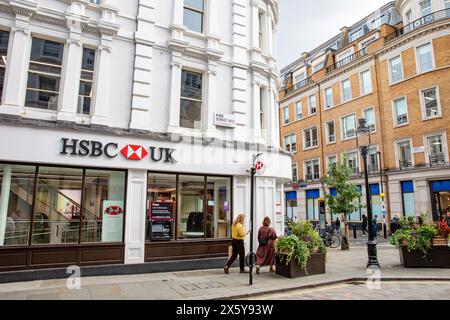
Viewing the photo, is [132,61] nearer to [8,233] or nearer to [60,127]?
[60,127]

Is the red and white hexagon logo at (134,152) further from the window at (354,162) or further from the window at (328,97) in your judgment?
the window at (328,97)

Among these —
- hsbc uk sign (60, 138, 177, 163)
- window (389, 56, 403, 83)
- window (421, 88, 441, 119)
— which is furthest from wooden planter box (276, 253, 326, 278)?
window (389, 56, 403, 83)

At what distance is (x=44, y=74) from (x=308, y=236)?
379 inches

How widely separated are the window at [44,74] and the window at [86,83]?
66 centimetres

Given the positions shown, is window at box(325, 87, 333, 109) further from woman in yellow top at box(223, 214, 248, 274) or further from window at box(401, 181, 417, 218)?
woman in yellow top at box(223, 214, 248, 274)

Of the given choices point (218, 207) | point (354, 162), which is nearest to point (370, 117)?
point (354, 162)

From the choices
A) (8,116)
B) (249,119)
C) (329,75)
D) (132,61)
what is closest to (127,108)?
(132,61)

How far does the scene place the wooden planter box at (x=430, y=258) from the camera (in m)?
10.3

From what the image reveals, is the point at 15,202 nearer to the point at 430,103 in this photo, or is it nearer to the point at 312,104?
the point at 430,103

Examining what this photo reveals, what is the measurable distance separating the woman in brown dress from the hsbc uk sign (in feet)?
12.2

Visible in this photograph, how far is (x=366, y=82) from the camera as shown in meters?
29.5

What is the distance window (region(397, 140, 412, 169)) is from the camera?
2539 centimetres

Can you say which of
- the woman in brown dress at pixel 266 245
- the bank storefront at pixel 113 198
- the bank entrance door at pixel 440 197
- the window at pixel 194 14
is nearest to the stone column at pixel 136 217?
the bank storefront at pixel 113 198
